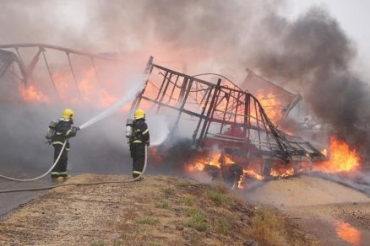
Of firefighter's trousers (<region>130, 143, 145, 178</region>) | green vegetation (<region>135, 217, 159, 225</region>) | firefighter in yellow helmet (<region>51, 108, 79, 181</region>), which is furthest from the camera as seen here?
firefighter in yellow helmet (<region>51, 108, 79, 181</region>)

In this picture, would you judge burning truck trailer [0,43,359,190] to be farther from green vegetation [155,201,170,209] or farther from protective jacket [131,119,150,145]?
green vegetation [155,201,170,209]

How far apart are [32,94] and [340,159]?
14.6 m

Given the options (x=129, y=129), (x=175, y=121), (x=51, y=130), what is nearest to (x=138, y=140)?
(x=129, y=129)

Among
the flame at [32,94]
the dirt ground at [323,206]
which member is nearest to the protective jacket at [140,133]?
the dirt ground at [323,206]

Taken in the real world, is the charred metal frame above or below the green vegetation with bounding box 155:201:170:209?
above

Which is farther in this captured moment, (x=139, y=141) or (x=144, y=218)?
(x=139, y=141)

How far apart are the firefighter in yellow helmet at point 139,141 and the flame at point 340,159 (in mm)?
9761

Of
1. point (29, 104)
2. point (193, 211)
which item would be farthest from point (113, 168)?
point (193, 211)

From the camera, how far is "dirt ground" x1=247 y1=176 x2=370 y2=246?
31.8ft

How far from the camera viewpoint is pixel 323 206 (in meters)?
12.8

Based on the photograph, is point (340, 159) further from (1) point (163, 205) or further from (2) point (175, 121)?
(1) point (163, 205)

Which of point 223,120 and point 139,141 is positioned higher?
point 223,120

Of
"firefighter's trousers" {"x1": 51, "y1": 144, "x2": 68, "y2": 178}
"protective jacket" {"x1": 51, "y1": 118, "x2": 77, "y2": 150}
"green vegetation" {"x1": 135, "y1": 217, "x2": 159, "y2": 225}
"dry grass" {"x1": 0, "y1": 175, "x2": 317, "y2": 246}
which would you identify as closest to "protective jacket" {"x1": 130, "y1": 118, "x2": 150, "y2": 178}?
"dry grass" {"x1": 0, "y1": 175, "x2": 317, "y2": 246}

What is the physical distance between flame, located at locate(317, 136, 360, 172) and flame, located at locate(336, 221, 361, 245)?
21.7 ft
